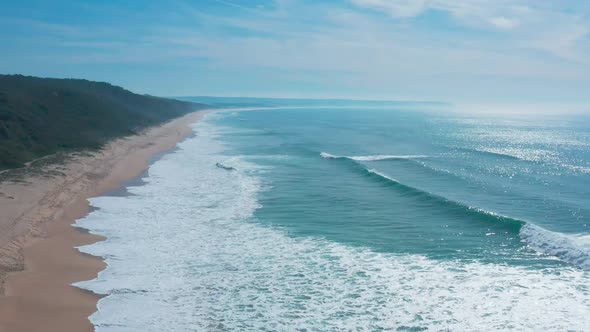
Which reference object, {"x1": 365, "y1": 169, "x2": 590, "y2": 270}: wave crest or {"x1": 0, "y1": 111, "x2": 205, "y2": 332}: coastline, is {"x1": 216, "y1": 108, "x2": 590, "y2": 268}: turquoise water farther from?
{"x1": 0, "y1": 111, "x2": 205, "y2": 332}: coastline

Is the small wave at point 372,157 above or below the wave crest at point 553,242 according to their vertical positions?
above

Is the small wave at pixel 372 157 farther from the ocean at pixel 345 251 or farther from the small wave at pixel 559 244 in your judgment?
the small wave at pixel 559 244

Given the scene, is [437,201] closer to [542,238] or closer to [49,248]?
[542,238]

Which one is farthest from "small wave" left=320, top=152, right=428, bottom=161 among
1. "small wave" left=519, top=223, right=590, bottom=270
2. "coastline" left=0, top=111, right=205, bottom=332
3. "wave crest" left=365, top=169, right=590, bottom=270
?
"small wave" left=519, top=223, right=590, bottom=270

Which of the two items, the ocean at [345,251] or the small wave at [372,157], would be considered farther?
the small wave at [372,157]

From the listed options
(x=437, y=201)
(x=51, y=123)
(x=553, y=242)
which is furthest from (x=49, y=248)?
(x=51, y=123)

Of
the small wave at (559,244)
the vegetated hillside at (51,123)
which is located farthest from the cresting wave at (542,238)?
the vegetated hillside at (51,123)
